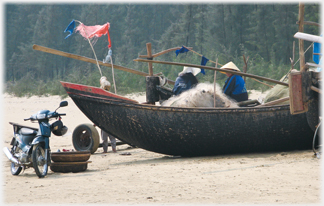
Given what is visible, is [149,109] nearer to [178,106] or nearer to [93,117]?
[178,106]

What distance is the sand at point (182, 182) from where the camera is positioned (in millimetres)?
4570

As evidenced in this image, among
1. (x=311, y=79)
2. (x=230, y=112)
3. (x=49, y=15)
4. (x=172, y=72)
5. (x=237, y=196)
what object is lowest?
(x=237, y=196)

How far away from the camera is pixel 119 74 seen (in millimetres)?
23812

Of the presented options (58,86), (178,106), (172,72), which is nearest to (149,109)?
(178,106)

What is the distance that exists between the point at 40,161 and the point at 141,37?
34.2m

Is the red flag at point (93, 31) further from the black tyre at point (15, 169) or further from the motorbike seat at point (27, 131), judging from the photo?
the black tyre at point (15, 169)

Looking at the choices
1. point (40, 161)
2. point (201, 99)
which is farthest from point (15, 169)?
point (201, 99)

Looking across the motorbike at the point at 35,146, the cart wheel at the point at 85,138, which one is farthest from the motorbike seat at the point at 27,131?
the cart wheel at the point at 85,138

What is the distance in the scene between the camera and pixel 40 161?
6273 millimetres

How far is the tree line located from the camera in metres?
24.8

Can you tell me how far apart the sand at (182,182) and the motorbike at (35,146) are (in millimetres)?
177

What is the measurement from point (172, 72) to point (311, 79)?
57.2 ft

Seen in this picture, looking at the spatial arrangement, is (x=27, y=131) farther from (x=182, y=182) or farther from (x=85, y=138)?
(x=182, y=182)

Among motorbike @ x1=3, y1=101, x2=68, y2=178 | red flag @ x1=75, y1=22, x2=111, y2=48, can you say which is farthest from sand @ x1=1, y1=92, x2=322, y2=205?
red flag @ x1=75, y1=22, x2=111, y2=48
